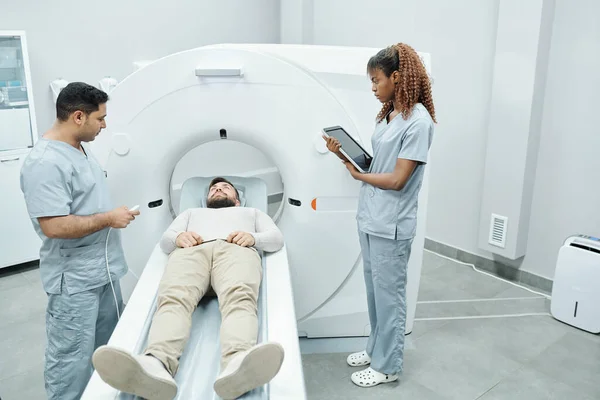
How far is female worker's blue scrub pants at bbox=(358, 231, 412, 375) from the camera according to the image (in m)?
1.83

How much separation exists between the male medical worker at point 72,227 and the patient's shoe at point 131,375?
0.47 m

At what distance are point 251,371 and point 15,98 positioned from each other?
2252mm

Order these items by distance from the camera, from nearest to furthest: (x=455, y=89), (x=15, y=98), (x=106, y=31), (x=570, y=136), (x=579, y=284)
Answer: (x=579, y=284), (x=570, y=136), (x=15, y=98), (x=455, y=89), (x=106, y=31)

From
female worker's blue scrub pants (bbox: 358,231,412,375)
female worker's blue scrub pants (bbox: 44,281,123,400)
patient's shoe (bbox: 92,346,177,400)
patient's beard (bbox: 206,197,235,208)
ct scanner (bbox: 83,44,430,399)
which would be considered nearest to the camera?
patient's shoe (bbox: 92,346,177,400)

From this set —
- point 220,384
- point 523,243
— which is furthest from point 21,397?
point 523,243

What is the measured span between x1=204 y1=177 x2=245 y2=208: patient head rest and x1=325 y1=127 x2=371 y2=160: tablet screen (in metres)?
0.47

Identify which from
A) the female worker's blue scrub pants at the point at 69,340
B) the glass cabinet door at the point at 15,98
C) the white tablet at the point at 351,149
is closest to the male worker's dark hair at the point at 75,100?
the female worker's blue scrub pants at the point at 69,340

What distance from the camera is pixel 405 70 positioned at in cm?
166

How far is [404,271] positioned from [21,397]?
1387mm

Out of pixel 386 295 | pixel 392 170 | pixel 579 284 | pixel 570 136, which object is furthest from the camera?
pixel 570 136

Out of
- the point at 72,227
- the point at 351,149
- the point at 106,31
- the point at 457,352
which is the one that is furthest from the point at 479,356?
the point at 106,31

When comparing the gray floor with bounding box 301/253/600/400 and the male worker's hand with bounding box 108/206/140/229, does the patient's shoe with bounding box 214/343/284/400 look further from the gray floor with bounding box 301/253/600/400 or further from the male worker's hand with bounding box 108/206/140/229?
the gray floor with bounding box 301/253/600/400

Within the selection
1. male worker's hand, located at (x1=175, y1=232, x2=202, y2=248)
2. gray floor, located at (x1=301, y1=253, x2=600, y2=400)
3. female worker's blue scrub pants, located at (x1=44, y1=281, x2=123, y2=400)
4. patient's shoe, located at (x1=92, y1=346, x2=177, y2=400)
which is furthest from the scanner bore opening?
patient's shoe, located at (x1=92, y1=346, x2=177, y2=400)

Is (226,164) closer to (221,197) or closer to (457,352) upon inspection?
(221,197)
